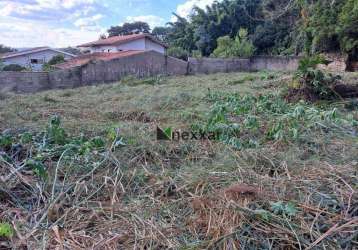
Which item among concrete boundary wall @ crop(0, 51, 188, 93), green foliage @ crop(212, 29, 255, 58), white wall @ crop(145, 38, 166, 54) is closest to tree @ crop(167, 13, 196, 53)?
white wall @ crop(145, 38, 166, 54)

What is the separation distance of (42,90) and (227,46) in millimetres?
10820

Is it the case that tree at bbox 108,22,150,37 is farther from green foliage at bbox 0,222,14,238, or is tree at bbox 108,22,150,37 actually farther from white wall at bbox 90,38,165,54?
green foliage at bbox 0,222,14,238

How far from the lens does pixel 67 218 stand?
2293 mm

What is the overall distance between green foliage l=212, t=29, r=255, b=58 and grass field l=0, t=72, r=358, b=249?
1476 cm

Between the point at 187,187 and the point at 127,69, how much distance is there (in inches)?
472

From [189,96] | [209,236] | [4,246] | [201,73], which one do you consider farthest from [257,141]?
[201,73]

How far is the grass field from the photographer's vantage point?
A: 6.65 feet

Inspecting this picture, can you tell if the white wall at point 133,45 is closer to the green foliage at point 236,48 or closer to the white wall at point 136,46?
the white wall at point 136,46

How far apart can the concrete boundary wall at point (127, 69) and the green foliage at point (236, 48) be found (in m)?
0.75

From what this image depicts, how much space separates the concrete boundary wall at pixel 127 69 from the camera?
1082 cm

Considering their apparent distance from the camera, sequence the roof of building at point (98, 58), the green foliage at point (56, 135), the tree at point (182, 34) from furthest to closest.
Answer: the tree at point (182, 34)
the roof of building at point (98, 58)
the green foliage at point (56, 135)

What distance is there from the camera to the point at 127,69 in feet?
46.3

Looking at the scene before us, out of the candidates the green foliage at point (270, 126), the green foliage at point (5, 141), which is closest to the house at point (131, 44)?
the green foliage at point (270, 126)

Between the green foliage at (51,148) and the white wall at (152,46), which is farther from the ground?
the white wall at (152,46)
